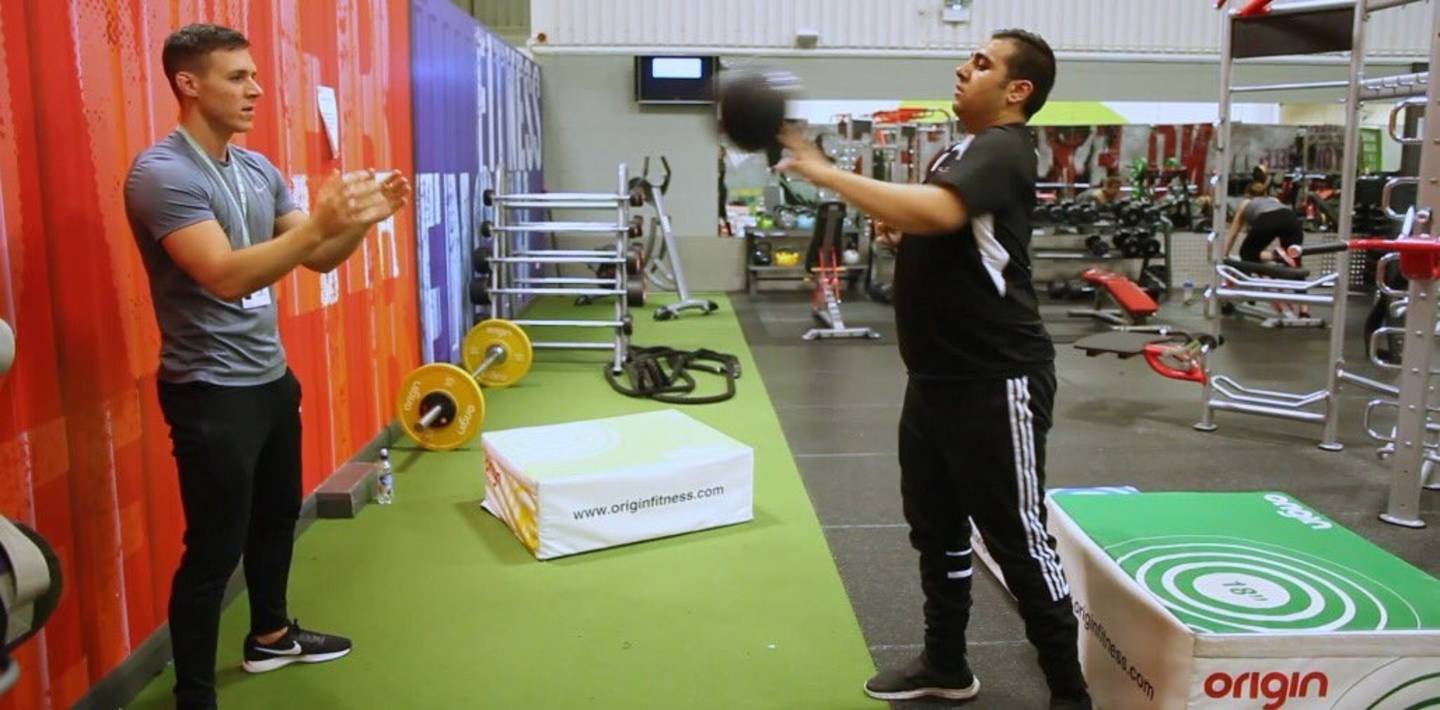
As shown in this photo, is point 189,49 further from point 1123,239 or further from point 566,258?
point 1123,239

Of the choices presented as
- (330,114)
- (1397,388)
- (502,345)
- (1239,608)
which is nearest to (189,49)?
(330,114)

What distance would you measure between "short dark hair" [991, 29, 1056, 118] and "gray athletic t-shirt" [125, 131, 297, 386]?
1.63 m

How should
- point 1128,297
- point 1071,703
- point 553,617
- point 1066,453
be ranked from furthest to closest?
point 1128,297
point 1066,453
point 553,617
point 1071,703

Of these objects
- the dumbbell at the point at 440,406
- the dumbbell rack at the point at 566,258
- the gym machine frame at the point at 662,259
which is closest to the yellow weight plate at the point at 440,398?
the dumbbell at the point at 440,406

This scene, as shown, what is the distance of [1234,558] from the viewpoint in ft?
7.99

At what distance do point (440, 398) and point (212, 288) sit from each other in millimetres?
2522

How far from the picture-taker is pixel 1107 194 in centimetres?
988

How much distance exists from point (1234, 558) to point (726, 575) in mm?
1450

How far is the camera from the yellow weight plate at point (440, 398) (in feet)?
14.6

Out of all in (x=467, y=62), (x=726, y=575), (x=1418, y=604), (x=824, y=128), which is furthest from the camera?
(x=824, y=128)

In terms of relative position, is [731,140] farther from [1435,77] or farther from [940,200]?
[1435,77]

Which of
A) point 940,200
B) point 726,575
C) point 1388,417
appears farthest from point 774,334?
point 940,200

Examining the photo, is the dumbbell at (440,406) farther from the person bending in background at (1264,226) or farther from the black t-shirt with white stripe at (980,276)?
the person bending in background at (1264,226)

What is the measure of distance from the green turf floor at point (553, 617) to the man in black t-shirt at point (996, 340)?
57 cm
